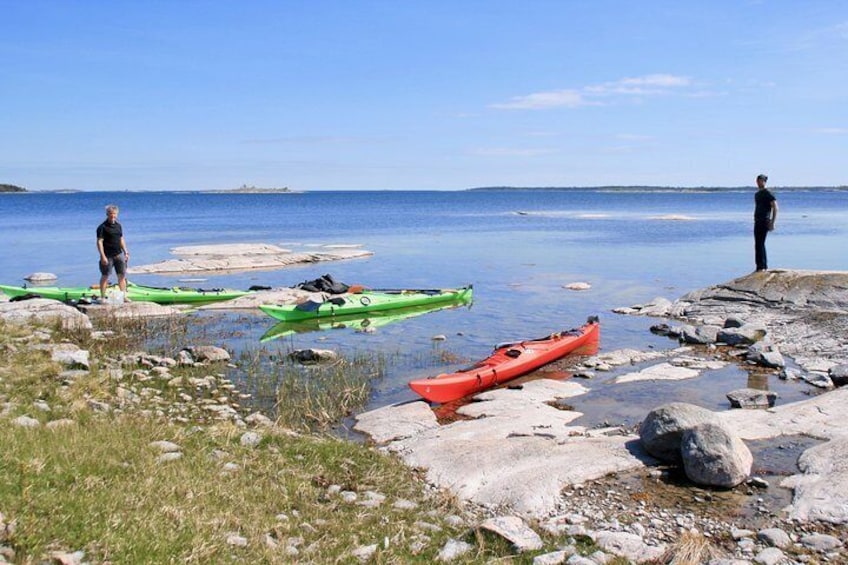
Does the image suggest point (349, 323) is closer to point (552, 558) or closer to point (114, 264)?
point (114, 264)

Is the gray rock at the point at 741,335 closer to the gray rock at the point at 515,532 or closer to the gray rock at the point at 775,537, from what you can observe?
the gray rock at the point at 775,537

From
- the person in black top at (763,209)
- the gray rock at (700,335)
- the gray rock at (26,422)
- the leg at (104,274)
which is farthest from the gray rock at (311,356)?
the person in black top at (763,209)

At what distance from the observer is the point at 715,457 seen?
8.00 meters

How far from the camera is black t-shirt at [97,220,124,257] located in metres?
18.1

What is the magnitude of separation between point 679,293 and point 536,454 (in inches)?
746

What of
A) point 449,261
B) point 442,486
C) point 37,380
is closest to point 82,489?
point 442,486

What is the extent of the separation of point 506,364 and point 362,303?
848 centimetres

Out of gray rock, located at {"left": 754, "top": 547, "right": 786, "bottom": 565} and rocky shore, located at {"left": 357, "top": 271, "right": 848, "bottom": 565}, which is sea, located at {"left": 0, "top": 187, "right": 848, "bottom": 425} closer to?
rocky shore, located at {"left": 357, "top": 271, "right": 848, "bottom": 565}

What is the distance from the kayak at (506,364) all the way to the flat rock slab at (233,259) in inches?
759

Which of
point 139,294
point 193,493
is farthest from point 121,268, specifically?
point 193,493

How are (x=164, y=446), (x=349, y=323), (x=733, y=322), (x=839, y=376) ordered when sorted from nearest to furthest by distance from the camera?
(x=164, y=446) → (x=839, y=376) → (x=733, y=322) → (x=349, y=323)

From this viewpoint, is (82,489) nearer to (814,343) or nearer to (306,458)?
(306,458)

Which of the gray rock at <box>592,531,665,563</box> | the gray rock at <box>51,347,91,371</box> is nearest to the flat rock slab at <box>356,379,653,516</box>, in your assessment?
the gray rock at <box>592,531,665,563</box>

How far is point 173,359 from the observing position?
45.1 ft
